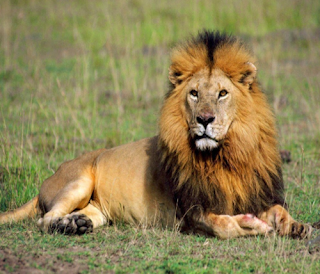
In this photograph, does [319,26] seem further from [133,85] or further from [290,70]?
[133,85]

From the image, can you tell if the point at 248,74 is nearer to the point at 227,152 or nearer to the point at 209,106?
the point at 209,106

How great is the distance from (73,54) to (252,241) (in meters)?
8.67

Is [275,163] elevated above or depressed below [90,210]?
above

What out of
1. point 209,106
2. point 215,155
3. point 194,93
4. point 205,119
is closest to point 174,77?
point 194,93

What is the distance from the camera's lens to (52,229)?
4.22 m

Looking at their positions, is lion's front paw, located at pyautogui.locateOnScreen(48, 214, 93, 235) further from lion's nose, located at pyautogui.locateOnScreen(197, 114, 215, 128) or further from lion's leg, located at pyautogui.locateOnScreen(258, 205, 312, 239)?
lion's leg, located at pyautogui.locateOnScreen(258, 205, 312, 239)

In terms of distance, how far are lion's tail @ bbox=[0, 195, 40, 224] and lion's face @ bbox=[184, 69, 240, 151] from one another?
1.60 m

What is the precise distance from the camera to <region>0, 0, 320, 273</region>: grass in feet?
11.7

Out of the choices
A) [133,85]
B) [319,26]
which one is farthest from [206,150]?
Answer: [319,26]

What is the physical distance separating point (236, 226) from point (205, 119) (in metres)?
0.80

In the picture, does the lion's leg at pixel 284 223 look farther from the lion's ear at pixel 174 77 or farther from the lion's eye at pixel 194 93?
the lion's ear at pixel 174 77

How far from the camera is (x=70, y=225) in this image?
4.21m

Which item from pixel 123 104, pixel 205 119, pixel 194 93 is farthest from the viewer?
pixel 123 104

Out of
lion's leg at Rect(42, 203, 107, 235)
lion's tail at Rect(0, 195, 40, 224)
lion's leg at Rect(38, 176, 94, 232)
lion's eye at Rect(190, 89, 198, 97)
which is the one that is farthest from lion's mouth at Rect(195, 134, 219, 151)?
lion's tail at Rect(0, 195, 40, 224)
